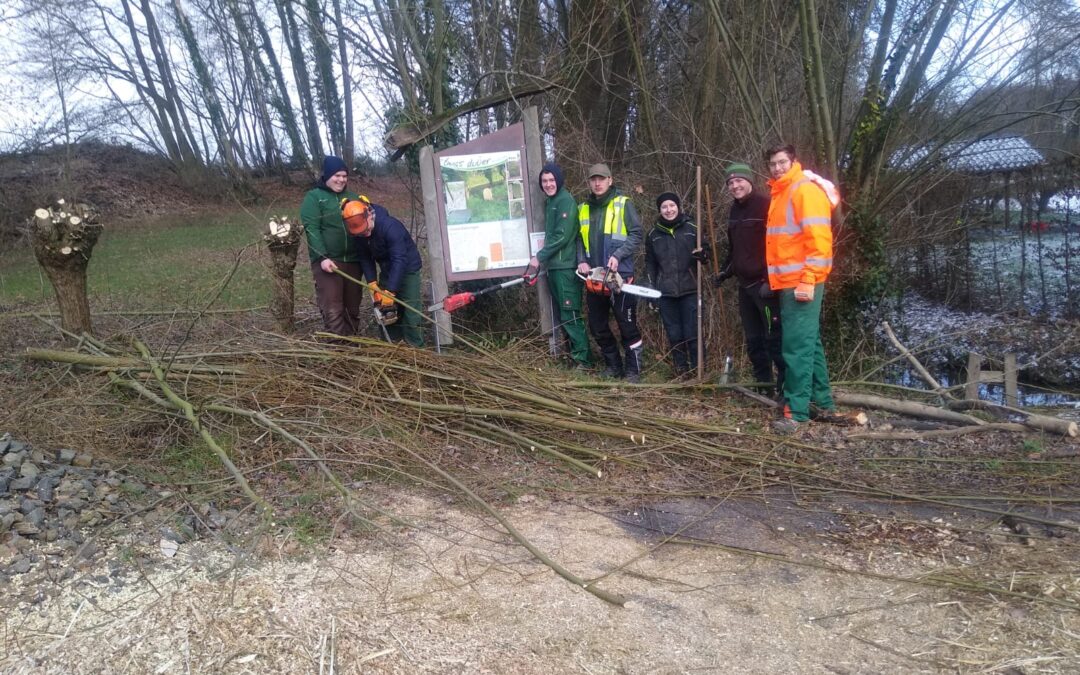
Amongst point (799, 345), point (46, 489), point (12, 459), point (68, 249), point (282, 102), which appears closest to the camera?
point (46, 489)

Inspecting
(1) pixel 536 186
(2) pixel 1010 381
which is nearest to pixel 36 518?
(1) pixel 536 186

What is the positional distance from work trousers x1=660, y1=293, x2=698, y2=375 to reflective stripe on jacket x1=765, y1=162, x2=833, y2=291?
4.17 feet

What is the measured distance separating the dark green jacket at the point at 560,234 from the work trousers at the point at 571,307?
0.29 feet

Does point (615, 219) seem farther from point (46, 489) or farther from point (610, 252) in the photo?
point (46, 489)

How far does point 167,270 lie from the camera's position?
1348 cm

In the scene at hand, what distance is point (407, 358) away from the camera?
18.6 feet

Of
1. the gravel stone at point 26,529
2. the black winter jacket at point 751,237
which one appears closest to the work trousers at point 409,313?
the black winter jacket at point 751,237

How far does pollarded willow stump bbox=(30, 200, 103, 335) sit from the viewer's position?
6.21 meters

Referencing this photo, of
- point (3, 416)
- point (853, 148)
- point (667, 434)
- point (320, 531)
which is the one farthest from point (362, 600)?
point (853, 148)

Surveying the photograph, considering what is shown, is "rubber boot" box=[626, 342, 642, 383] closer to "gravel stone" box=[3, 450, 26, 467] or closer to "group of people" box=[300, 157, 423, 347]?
"group of people" box=[300, 157, 423, 347]

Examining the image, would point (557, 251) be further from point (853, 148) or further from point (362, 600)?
point (362, 600)

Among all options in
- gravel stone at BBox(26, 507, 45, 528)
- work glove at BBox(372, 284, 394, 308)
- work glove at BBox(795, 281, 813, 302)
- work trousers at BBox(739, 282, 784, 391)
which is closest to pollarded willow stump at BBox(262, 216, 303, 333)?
work glove at BBox(372, 284, 394, 308)

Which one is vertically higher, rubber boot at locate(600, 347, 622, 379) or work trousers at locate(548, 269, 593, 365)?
work trousers at locate(548, 269, 593, 365)

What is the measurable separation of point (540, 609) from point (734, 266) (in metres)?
3.38
